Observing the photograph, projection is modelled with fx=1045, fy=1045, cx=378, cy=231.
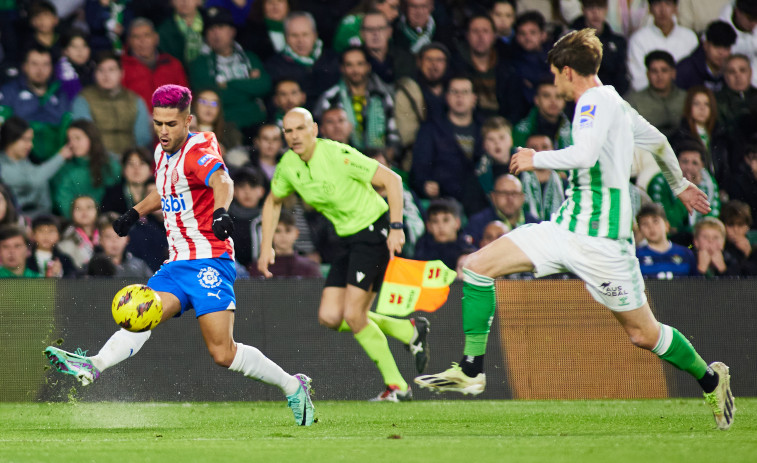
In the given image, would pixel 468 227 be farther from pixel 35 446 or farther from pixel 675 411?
pixel 35 446

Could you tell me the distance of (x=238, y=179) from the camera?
389 inches

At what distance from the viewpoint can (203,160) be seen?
19.8 ft

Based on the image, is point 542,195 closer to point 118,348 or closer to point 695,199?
point 695,199

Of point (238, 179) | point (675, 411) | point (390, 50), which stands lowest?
point (675, 411)

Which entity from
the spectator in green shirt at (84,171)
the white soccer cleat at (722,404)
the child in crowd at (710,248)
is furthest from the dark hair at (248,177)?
the white soccer cleat at (722,404)

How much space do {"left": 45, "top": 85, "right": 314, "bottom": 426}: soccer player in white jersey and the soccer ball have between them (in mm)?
97

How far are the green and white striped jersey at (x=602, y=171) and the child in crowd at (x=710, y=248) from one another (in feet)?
14.1

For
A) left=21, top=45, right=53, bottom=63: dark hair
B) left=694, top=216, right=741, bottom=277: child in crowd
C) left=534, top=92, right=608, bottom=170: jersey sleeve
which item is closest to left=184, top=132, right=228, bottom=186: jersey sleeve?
left=534, top=92, right=608, bottom=170: jersey sleeve

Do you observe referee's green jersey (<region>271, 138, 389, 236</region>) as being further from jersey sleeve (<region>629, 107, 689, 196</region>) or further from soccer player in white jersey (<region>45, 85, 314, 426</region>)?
jersey sleeve (<region>629, 107, 689, 196</region>)

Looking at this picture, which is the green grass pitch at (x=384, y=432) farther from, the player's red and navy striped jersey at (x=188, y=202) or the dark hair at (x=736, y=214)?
the dark hair at (x=736, y=214)

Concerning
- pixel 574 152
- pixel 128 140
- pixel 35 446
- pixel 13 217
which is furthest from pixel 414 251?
pixel 35 446

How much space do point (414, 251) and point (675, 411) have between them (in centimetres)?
312

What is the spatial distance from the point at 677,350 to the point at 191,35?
21.1 feet

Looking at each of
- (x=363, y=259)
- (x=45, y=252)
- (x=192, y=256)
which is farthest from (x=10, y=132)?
(x=192, y=256)
